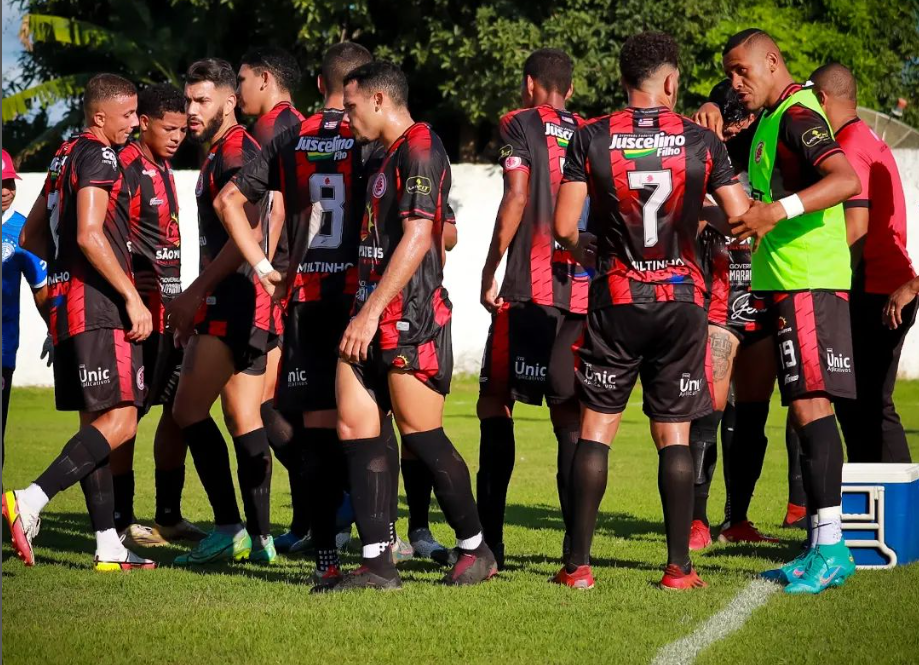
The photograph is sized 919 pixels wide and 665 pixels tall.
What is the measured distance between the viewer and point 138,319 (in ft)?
20.5

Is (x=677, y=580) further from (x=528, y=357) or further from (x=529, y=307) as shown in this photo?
(x=529, y=307)

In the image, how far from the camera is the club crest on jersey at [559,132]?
257 inches

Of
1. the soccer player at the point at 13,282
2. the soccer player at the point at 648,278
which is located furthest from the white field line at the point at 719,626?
the soccer player at the point at 13,282

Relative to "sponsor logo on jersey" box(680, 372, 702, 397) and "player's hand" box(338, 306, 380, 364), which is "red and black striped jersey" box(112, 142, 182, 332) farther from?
"sponsor logo on jersey" box(680, 372, 702, 397)

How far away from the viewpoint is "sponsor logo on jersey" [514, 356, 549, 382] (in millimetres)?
6258

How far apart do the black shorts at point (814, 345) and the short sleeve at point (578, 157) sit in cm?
115

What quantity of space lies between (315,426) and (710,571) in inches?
83.8

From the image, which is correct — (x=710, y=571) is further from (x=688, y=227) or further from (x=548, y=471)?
(x=548, y=471)

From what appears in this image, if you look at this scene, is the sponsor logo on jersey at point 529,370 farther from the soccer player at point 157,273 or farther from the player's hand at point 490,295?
the soccer player at point 157,273

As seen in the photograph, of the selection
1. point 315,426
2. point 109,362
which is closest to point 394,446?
point 315,426

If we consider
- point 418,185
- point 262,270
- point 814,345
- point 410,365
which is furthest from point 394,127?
point 814,345

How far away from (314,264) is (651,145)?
1.72 meters

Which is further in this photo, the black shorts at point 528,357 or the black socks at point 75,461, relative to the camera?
the black shorts at point 528,357

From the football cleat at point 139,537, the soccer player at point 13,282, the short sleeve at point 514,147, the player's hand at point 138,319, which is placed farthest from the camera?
the soccer player at point 13,282
